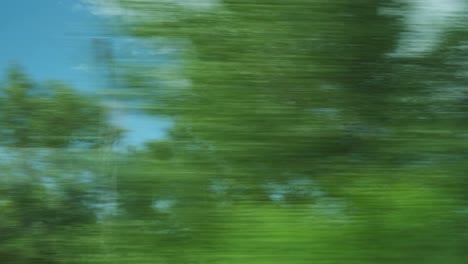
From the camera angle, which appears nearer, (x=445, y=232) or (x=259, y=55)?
(x=445, y=232)

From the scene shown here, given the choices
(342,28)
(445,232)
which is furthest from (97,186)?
(445,232)

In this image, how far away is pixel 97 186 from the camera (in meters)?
4.51

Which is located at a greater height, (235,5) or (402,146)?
(235,5)

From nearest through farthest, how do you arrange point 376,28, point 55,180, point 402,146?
point 402,146 < point 376,28 < point 55,180

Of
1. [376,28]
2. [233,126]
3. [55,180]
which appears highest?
[376,28]

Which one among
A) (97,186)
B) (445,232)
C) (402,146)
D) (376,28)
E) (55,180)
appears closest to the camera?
(445,232)

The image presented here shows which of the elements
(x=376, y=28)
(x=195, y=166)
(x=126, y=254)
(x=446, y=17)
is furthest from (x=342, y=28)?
(x=126, y=254)

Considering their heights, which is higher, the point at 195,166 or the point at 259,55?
the point at 259,55

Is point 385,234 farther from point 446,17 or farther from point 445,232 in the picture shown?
point 446,17

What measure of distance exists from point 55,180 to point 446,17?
2.36 m

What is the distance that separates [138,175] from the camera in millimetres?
4125

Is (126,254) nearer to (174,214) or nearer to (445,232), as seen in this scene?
(174,214)

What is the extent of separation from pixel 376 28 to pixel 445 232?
37.3 inches

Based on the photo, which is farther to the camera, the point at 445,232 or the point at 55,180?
the point at 55,180
